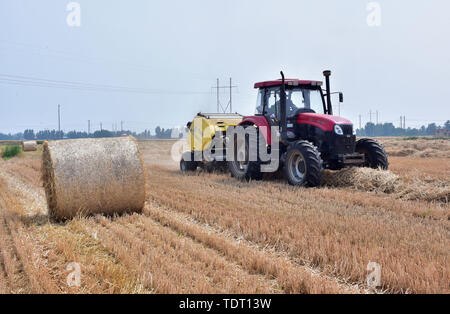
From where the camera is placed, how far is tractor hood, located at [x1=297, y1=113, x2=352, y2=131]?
8750 millimetres

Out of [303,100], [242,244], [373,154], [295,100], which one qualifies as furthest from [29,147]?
[242,244]

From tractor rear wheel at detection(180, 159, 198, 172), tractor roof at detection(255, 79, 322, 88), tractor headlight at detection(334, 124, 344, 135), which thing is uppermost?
tractor roof at detection(255, 79, 322, 88)

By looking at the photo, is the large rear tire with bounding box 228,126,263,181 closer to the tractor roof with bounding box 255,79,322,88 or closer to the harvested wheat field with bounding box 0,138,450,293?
the tractor roof with bounding box 255,79,322,88

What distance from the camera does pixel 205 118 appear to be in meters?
12.8

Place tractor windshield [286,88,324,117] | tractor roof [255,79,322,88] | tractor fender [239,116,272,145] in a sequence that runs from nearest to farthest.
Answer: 1. tractor roof [255,79,322,88]
2. tractor windshield [286,88,324,117]
3. tractor fender [239,116,272,145]

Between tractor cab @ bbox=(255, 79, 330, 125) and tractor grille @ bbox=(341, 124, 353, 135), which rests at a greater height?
tractor cab @ bbox=(255, 79, 330, 125)

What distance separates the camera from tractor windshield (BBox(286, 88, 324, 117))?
31.4 ft

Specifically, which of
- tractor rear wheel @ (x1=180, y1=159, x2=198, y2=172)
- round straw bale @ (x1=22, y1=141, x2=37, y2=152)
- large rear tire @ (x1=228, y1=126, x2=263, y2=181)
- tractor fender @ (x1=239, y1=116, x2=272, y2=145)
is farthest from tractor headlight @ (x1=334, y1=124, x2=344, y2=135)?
round straw bale @ (x1=22, y1=141, x2=37, y2=152)

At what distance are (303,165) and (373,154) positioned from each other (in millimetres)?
1768

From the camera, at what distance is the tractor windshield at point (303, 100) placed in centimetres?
958

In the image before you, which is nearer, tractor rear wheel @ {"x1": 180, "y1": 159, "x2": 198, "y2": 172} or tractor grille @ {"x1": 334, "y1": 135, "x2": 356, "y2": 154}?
tractor grille @ {"x1": 334, "y1": 135, "x2": 356, "y2": 154}

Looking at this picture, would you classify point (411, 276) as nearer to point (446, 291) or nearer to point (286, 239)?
point (446, 291)

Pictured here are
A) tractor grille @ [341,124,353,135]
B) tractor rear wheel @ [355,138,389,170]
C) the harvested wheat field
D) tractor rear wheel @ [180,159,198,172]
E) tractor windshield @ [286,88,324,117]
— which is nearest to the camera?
the harvested wheat field
